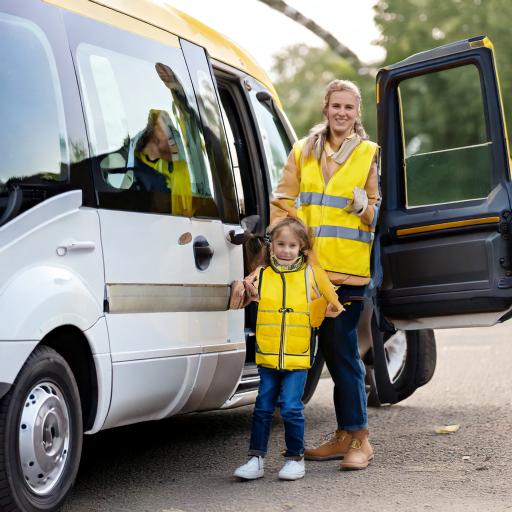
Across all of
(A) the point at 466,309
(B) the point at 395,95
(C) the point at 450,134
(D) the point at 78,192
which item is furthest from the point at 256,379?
(C) the point at 450,134

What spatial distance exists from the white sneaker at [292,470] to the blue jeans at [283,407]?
3cm

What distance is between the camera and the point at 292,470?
20.1ft

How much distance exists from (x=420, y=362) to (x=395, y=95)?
2246mm

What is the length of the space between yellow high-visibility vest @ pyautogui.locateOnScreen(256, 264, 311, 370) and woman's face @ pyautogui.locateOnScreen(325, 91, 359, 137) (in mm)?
828

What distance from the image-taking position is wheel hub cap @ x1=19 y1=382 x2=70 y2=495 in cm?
489

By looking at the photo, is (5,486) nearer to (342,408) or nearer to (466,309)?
(342,408)

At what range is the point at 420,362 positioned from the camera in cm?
863

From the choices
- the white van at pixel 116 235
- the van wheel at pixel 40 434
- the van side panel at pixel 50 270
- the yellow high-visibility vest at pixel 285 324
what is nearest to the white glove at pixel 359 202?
the yellow high-visibility vest at pixel 285 324

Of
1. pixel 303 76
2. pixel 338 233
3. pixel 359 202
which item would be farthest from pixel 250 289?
A: pixel 303 76

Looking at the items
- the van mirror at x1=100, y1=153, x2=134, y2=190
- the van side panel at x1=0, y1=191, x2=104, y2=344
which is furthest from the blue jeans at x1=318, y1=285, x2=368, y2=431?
the van side panel at x1=0, y1=191, x2=104, y2=344

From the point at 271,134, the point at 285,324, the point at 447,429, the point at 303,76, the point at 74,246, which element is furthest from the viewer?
the point at 303,76

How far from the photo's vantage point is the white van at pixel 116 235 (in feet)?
15.9

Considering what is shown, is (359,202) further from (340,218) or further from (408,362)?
(408,362)

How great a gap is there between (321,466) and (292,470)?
1.57ft
